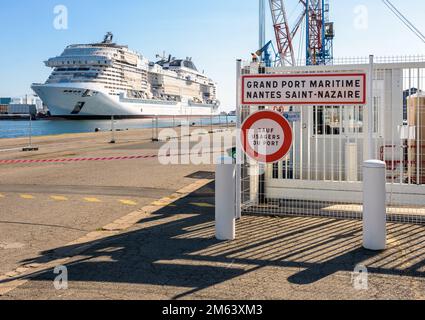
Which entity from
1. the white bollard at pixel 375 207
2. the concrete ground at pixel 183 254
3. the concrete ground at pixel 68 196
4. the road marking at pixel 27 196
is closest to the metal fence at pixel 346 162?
the concrete ground at pixel 183 254

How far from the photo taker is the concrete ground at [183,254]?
3553mm

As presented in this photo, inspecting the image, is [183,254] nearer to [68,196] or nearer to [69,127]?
[68,196]

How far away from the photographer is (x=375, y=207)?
4625 millimetres

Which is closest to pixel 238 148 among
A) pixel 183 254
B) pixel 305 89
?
pixel 305 89

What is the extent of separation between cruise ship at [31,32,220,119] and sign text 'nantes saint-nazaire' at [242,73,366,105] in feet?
234

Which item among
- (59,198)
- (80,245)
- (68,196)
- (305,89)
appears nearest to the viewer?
(80,245)

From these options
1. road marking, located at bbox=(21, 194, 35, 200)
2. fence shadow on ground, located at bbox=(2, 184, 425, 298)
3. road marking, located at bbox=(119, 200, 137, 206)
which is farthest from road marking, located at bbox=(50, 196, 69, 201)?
fence shadow on ground, located at bbox=(2, 184, 425, 298)

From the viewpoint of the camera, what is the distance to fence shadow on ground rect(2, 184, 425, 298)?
12.8 feet

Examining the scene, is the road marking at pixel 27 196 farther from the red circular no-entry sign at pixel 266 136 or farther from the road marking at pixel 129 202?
the red circular no-entry sign at pixel 266 136

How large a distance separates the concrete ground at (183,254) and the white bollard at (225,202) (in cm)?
16

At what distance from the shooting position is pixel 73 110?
2997 inches

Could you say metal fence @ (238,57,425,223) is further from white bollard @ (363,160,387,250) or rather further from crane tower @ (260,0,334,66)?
crane tower @ (260,0,334,66)

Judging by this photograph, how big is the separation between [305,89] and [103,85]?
239 feet
